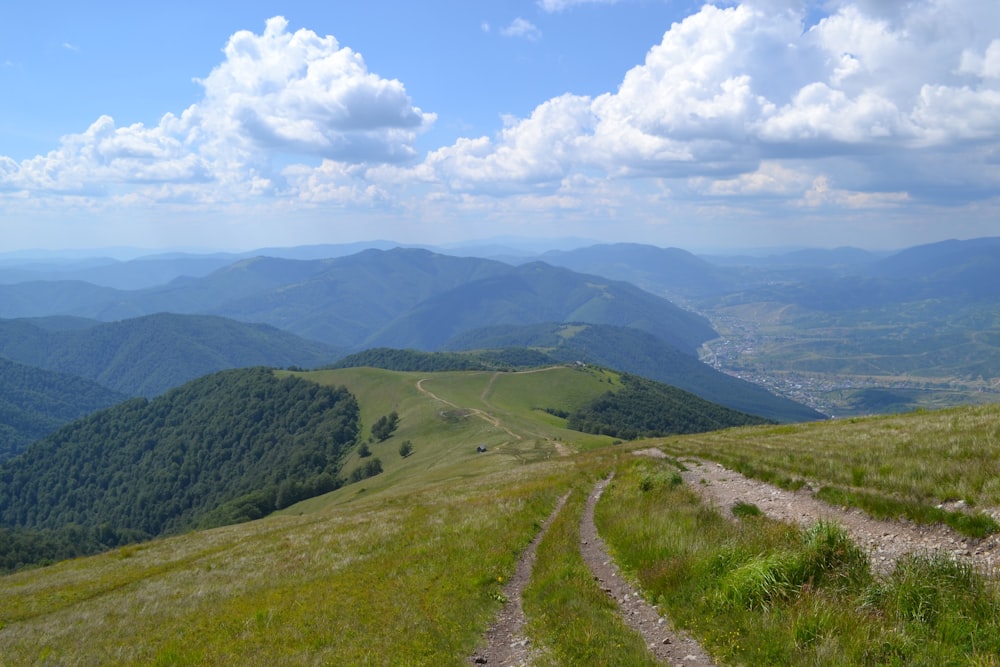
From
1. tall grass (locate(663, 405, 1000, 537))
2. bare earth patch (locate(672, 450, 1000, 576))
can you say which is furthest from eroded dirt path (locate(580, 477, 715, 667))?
tall grass (locate(663, 405, 1000, 537))

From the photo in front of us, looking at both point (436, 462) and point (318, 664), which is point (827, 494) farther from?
point (436, 462)

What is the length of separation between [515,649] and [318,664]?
4.88 m

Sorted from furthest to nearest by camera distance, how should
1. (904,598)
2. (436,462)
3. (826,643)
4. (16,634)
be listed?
(436,462) < (16,634) < (904,598) < (826,643)

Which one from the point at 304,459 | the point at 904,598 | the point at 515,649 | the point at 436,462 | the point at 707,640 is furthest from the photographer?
the point at 304,459

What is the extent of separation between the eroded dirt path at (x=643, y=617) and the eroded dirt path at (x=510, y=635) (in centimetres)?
241

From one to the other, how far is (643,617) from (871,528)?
732 centimetres

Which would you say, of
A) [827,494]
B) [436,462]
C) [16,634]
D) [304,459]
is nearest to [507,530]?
[827,494]

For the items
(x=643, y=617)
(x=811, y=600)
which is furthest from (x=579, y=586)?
(x=811, y=600)

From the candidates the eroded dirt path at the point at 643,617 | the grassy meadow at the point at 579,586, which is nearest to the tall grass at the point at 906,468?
the grassy meadow at the point at 579,586

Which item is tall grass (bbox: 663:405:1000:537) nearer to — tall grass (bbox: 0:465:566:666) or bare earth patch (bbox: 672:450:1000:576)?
bare earth patch (bbox: 672:450:1000:576)

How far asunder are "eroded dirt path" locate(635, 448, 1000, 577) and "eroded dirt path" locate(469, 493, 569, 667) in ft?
27.1

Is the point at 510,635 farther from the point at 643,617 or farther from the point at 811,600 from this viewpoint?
the point at 811,600

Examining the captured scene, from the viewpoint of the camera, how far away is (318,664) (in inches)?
496

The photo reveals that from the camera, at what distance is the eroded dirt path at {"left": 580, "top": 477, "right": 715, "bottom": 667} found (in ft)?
34.3
